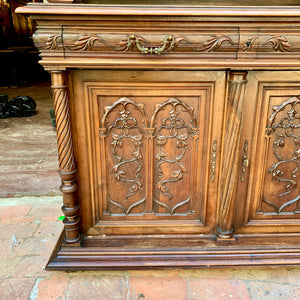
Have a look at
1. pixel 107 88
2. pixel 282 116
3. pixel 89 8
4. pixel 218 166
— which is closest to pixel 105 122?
pixel 107 88

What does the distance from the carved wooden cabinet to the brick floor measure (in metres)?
0.07

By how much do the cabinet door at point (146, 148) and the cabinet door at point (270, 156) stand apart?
0.16 m

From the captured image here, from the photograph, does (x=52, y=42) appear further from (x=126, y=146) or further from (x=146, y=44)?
(x=126, y=146)

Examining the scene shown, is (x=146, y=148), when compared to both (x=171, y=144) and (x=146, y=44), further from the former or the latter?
(x=146, y=44)

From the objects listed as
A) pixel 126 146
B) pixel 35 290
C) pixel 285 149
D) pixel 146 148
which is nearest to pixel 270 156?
pixel 285 149

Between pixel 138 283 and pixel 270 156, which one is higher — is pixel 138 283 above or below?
below

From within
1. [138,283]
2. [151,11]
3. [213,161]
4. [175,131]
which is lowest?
[138,283]

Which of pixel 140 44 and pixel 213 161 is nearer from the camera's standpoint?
pixel 140 44

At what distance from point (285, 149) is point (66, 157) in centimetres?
113

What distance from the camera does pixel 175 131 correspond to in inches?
62.8

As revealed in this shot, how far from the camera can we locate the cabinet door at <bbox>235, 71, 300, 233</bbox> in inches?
59.7

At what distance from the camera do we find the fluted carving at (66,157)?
1.45m

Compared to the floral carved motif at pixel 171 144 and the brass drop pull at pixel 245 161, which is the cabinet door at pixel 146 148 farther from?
the brass drop pull at pixel 245 161

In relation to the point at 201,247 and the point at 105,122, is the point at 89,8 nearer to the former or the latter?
the point at 105,122
